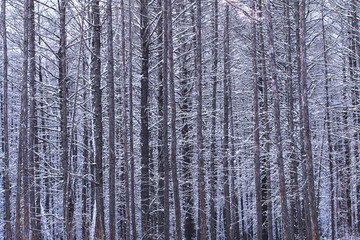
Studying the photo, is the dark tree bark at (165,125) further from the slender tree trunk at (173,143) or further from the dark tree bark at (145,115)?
the dark tree bark at (145,115)

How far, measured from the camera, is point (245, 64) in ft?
59.8

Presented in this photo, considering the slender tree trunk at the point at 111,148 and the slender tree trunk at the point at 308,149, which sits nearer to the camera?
the slender tree trunk at the point at 308,149

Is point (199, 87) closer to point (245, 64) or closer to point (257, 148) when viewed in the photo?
point (257, 148)

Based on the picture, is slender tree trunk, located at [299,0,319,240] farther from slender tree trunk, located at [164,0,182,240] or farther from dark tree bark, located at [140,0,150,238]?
dark tree bark, located at [140,0,150,238]

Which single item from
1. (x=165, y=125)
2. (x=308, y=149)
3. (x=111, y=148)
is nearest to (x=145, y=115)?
(x=165, y=125)

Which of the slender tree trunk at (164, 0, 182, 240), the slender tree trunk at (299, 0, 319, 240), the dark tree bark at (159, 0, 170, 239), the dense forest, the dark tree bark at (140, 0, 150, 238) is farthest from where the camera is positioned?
the dark tree bark at (140, 0, 150, 238)

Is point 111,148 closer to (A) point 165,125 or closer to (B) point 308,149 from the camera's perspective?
(A) point 165,125

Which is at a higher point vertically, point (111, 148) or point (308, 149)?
point (111, 148)

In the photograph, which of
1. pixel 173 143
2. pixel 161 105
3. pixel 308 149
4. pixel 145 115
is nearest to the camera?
pixel 308 149

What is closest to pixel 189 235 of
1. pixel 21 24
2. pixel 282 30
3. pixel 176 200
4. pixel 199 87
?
pixel 176 200

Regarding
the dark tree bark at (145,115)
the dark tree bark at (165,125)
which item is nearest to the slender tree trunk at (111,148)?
the dark tree bark at (145,115)

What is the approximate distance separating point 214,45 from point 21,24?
8299 mm

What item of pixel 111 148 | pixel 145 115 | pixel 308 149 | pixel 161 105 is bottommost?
pixel 308 149

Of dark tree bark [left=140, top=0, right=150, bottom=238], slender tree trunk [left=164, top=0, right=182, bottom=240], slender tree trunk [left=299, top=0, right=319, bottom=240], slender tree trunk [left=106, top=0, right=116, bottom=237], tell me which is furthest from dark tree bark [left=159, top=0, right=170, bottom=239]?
slender tree trunk [left=299, top=0, right=319, bottom=240]
